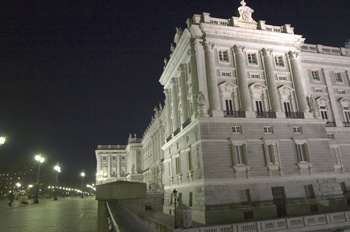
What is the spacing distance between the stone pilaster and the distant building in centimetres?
12

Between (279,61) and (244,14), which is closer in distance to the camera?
(244,14)

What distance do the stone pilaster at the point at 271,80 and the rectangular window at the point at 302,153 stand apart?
4.76 m

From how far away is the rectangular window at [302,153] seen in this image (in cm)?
3005

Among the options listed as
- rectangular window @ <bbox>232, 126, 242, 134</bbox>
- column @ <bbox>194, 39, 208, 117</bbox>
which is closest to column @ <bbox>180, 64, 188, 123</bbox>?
column @ <bbox>194, 39, 208, 117</bbox>

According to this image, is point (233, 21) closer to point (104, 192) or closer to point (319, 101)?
point (319, 101)

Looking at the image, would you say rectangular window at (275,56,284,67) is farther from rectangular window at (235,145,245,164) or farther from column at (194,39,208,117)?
rectangular window at (235,145,245,164)

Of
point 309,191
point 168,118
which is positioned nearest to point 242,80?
point 309,191

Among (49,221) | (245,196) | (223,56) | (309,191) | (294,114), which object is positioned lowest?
(49,221)

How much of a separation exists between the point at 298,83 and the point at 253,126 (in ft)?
31.7

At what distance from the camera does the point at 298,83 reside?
111 ft

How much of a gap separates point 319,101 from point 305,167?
12.5m

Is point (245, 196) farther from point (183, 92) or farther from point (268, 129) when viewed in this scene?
point (183, 92)

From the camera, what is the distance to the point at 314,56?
128 feet

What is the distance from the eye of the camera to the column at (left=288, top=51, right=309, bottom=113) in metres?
32.8
